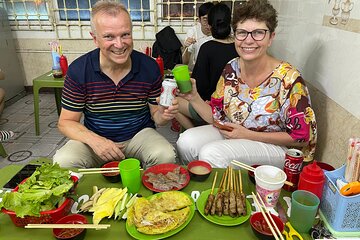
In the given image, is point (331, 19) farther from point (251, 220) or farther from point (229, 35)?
point (251, 220)

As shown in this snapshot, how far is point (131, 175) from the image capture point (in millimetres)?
1076

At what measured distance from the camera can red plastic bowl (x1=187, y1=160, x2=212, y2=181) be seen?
1171 mm

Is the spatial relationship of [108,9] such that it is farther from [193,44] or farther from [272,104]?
[193,44]

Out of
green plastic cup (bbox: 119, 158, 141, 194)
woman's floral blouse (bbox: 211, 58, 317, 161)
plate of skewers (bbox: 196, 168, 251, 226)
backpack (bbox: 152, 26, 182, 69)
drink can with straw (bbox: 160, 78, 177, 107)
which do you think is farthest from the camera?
backpack (bbox: 152, 26, 182, 69)

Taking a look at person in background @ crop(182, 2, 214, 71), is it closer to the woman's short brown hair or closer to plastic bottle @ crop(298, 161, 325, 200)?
the woman's short brown hair

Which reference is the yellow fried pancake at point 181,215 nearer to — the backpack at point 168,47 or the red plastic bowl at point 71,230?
the red plastic bowl at point 71,230

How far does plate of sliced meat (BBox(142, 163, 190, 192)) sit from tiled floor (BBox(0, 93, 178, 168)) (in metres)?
1.70

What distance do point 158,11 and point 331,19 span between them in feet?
9.23

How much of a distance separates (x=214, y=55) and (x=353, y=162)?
1.37 m

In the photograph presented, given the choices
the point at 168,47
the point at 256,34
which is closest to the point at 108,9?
the point at 256,34

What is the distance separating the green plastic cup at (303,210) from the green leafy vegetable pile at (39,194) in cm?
76

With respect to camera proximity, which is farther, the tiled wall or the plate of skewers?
the tiled wall

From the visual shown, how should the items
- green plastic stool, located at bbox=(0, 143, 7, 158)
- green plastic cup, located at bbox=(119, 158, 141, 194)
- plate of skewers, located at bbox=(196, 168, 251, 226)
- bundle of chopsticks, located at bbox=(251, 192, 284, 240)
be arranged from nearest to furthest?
1. bundle of chopsticks, located at bbox=(251, 192, 284, 240)
2. plate of skewers, located at bbox=(196, 168, 251, 226)
3. green plastic cup, located at bbox=(119, 158, 141, 194)
4. green plastic stool, located at bbox=(0, 143, 7, 158)

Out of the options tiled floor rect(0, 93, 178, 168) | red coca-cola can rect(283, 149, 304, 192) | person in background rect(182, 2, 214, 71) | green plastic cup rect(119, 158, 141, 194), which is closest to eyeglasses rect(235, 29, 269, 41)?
red coca-cola can rect(283, 149, 304, 192)
